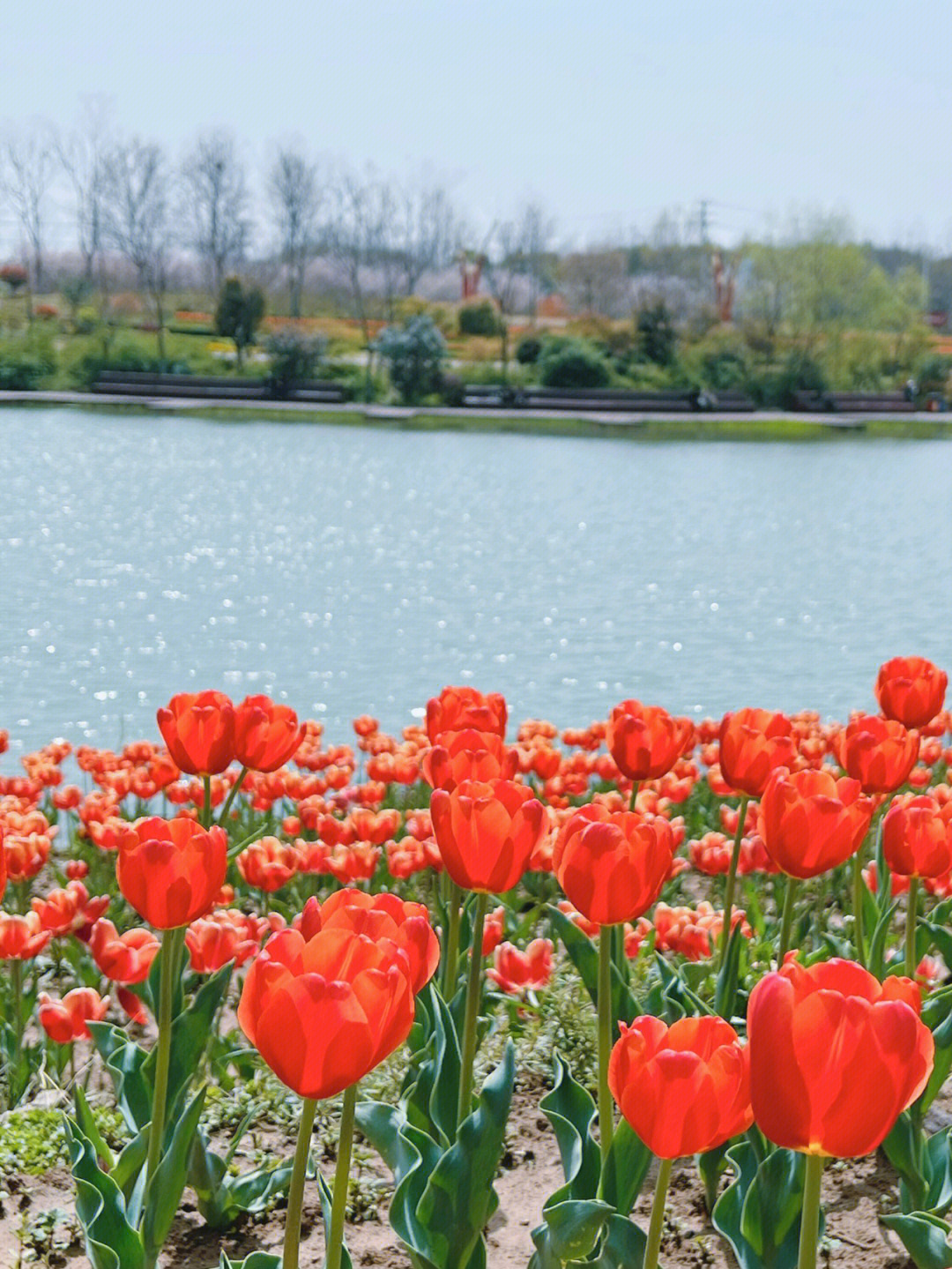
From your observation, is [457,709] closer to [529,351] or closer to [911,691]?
[911,691]

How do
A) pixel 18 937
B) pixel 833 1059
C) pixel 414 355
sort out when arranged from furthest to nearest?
pixel 414 355 → pixel 18 937 → pixel 833 1059

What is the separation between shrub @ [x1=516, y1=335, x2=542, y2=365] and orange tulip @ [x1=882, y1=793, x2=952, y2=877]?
41648mm

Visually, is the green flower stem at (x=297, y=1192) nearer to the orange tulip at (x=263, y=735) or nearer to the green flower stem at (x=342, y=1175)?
the green flower stem at (x=342, y=1175)

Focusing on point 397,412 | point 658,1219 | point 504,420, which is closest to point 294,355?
point 397,412

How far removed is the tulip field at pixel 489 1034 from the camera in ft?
3.99

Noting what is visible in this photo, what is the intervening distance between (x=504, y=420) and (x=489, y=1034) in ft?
99.6

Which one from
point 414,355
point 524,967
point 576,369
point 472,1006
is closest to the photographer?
point 472,1006

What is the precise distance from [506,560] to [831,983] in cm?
1267

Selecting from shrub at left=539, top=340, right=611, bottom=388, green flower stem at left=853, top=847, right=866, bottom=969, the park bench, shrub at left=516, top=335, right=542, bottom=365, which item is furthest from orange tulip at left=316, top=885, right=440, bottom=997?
shrub at left=516, top=335, right=542, bottom=365

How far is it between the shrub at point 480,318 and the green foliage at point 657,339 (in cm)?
836

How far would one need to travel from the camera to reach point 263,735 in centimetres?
239

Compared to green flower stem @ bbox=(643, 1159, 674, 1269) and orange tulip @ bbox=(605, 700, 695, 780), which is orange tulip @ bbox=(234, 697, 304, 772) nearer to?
orange tulip @ bbox=(605, 700, 695, 780)

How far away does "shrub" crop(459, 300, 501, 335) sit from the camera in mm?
51125

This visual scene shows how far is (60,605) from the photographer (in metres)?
11.0
